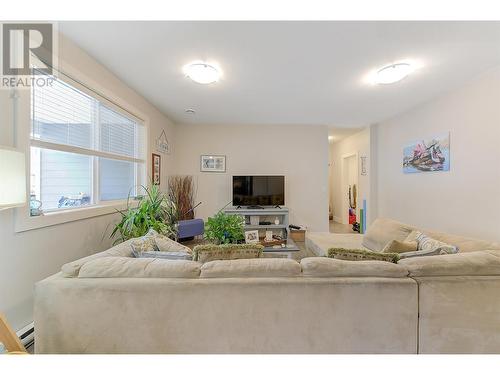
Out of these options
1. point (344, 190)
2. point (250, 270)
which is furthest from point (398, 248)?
point (344, 190)

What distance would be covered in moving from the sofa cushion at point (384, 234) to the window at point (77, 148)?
3.17m

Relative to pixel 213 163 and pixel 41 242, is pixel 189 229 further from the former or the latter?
pixel 41 242

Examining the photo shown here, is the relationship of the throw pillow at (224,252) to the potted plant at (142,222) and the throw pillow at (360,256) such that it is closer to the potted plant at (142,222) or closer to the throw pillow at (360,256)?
the throw pillow at (360,256)

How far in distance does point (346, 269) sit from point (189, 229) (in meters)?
3.19

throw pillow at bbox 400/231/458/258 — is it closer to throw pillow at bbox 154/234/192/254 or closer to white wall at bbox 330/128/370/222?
throw pillow at bbox 154/234/192/254

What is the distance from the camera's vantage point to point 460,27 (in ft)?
6.04

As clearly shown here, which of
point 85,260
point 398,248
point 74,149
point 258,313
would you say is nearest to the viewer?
point 258,313

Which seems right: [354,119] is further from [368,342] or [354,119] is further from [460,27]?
[368,342]

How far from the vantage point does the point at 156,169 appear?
13.1 ft

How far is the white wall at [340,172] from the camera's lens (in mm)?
5154

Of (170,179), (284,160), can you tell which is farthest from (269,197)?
(170,179)

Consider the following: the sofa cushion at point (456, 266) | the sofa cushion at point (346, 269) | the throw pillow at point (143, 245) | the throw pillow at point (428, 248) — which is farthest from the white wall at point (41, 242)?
the throw pillow at point (428, 248)

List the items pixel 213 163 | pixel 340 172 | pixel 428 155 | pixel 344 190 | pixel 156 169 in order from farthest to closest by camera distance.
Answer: pixel 340 172, pixel 344 190, pixel 213 163, pixel 156 169, pixel 428 155

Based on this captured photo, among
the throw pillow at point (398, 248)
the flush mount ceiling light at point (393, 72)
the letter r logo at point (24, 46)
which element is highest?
the flush mount ceiling light at point (393, 72)
